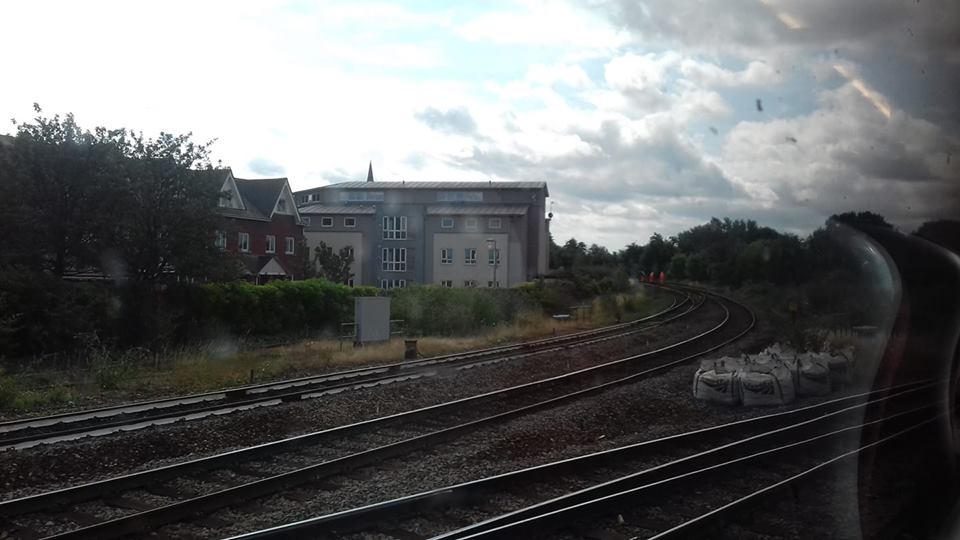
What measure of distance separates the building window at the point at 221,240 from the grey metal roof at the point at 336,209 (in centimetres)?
1504

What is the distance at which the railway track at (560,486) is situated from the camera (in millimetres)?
6477

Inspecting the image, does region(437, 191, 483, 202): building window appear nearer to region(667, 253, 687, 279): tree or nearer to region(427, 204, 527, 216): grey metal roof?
region(427, 204, 527, 216): grey metal roof

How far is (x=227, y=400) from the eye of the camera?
13625 millimetres

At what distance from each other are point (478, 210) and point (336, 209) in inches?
506

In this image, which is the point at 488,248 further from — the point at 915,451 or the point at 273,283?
the point at 915,451

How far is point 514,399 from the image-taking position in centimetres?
1368

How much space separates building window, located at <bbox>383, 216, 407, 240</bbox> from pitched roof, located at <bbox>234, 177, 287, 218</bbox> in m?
6.76

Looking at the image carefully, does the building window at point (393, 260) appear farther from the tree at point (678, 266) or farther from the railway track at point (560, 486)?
the railway track at point (560, 486)

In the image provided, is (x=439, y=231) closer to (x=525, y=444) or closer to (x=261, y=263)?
(x=261, y=263)

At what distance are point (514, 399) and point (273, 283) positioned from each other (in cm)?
2001

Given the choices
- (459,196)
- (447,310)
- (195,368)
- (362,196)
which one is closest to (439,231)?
(459,196)

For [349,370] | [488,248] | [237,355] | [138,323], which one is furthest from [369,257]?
[349,370]

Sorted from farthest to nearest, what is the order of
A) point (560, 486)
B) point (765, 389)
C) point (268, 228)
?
point (268, 228)
point (765, 389)
point (560, 486)

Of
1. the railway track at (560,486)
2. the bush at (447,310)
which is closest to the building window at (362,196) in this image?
the bush at (447,310)
